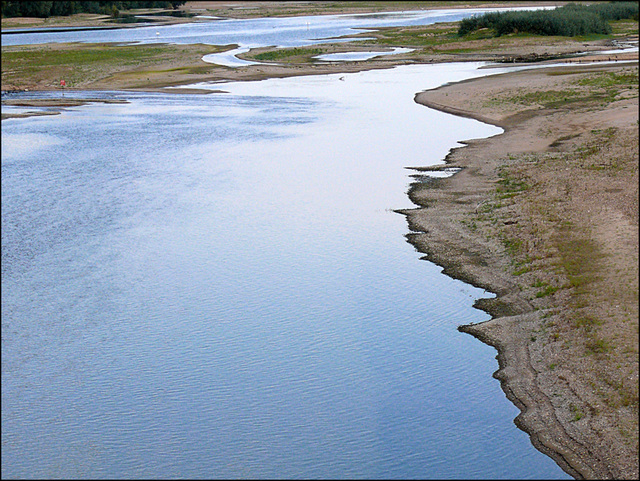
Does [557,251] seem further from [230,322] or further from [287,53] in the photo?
[287,53]

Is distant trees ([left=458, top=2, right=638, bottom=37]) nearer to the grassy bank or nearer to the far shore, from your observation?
the grassy bank

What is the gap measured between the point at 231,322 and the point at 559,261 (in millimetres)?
7972

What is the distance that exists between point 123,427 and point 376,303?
7178mm

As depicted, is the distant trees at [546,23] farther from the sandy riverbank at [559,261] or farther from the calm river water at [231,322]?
the calm river water at [231,322]

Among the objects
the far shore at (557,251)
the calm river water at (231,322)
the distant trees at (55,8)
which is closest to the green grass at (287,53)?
the far shore at (557,251)

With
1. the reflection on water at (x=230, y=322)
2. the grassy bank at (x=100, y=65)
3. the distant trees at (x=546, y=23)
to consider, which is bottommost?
the reflection on water at (x=230, y=322)

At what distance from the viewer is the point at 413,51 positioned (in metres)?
75.2

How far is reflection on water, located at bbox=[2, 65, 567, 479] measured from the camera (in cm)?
1316

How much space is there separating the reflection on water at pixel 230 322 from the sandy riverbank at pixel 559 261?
64 centimetres

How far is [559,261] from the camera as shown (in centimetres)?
1919

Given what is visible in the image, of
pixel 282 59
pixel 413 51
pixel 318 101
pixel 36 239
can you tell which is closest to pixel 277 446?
pixel 36 239

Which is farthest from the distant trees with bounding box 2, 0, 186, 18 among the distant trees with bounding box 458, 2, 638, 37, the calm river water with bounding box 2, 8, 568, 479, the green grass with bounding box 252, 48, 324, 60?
the calm river water with bounding box 2, 8, 568, 479

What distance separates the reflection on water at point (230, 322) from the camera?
1316cm

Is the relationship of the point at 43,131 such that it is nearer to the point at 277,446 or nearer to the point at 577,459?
the point at 277,446
